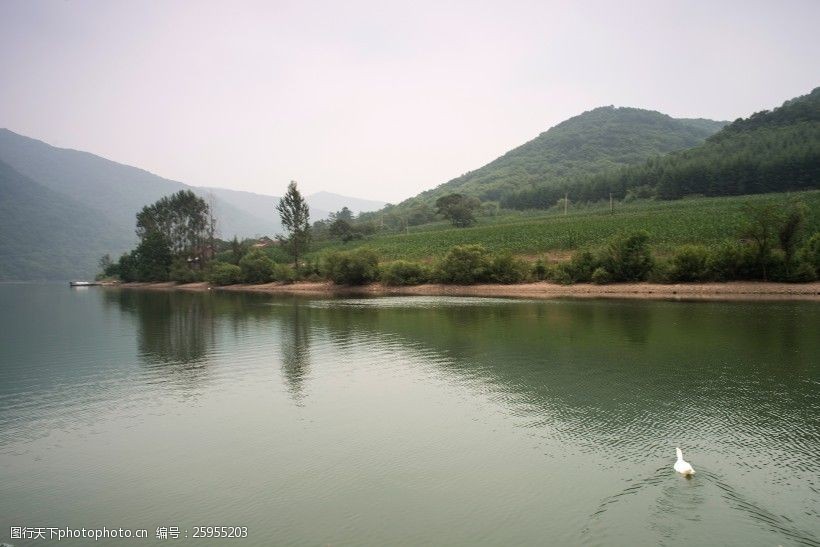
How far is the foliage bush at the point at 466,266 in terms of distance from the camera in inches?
2923

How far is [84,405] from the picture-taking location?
1800 cm

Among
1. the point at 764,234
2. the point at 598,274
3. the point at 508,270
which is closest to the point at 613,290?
the point at 598,274

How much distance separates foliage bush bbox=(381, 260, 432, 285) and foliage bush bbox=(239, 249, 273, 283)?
31095 millimetres

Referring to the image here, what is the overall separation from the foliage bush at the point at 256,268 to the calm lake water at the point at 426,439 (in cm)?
7117

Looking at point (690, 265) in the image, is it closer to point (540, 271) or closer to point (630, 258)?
point (630, 258)

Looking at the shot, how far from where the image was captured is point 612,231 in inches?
3305

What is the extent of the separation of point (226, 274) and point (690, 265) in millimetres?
84704

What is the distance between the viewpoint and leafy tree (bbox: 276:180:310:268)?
98.8 metres

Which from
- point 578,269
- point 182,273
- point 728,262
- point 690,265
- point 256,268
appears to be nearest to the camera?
point 728,262

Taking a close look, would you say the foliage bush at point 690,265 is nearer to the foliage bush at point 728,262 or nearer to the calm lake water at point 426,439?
the foliage bush at point 728,262

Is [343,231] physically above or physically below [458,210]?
below

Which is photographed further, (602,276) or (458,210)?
(458,210)

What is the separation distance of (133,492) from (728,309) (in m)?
45.8

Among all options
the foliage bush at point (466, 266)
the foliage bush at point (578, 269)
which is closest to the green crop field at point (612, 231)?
the foliage bush at point (578, 269)
